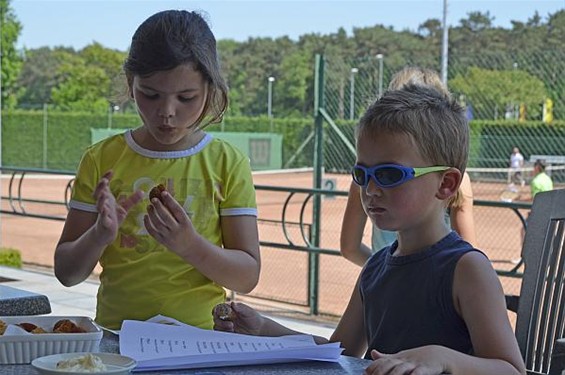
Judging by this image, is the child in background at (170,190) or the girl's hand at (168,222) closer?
the girl's hand at (168,222)

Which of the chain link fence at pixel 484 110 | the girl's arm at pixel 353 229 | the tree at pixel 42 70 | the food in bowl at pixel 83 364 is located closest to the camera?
the food in bowl at pixel 83 364

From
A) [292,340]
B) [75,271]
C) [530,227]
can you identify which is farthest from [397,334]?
[530,227]

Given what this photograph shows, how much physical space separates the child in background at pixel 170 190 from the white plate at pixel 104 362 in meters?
0.43

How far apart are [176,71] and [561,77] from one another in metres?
6.37

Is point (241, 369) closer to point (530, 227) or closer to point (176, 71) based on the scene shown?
point (176, 71)

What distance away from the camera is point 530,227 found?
2693 millimetres

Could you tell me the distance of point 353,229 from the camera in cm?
373

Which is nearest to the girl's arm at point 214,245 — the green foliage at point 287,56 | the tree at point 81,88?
the green foliage at point 287,56

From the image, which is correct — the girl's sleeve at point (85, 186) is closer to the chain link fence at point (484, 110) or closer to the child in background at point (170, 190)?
the child in background at point (170, 190)

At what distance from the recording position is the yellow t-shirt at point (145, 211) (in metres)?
2.04

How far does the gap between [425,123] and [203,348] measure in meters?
0.58

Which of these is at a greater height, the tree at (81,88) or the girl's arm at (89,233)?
the tree at (81,88)

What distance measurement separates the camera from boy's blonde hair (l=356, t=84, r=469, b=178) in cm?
182

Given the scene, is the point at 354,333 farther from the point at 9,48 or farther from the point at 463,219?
the point at 9,48
